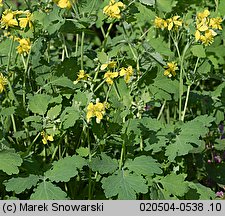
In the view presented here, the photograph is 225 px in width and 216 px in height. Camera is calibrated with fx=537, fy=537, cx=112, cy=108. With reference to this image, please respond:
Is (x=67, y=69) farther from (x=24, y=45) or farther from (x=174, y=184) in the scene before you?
(x=174, y=184)

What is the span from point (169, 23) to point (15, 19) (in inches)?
29.9

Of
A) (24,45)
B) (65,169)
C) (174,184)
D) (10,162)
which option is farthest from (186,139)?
(24,45)

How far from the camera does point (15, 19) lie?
247 centimetres

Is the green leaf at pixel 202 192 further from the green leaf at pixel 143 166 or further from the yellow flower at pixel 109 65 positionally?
the yellow flower at pixel 109 65

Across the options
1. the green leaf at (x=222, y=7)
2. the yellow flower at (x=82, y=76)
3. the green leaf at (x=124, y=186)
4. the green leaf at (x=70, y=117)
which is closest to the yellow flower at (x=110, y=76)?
the yellow flower at (x=82, y=76)

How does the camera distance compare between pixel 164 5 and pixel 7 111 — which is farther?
pixel 164 5

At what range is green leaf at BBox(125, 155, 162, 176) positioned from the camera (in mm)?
2289

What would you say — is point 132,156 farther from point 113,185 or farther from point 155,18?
point 155,18

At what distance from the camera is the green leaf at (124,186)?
221 centimetres

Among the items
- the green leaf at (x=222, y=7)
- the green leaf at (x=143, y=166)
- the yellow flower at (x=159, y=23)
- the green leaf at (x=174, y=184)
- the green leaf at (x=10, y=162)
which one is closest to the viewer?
the green leaf at (x=10, y=162)

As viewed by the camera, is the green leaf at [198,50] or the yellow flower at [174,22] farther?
the green leaf at [198,50]

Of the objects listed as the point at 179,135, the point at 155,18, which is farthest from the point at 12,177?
the point at 155,18

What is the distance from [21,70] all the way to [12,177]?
717mm

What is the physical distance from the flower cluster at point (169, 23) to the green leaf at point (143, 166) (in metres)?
0.69
